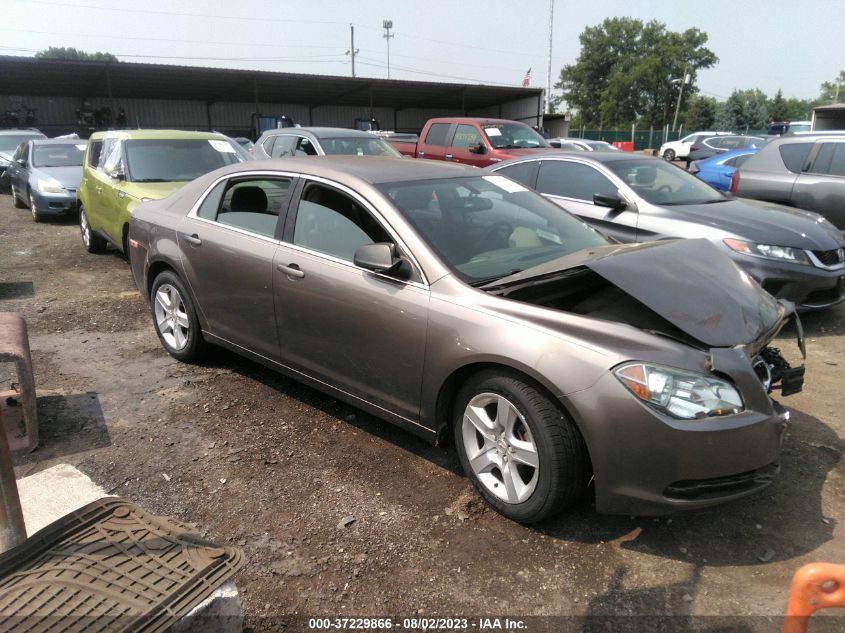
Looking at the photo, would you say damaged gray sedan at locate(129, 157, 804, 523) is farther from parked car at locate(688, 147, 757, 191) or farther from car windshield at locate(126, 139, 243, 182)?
parked car at locate(688, 147, 757, 191)

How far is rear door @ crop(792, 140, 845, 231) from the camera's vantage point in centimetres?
716

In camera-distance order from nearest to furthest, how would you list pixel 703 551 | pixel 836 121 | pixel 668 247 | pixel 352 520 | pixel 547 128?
pixel 703 551 < pixel 352 520 < pixel 668 247 < pixel 836 121 < pixel 547 128

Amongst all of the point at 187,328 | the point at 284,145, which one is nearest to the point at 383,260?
the point at 187,328

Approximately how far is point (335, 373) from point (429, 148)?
9.60 m

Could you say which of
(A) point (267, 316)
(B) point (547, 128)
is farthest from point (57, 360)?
(B) point (547, 128)

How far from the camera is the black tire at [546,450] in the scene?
2.63 metres

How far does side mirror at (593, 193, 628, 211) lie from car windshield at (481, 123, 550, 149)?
5812 millimetres

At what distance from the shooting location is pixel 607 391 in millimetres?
2516

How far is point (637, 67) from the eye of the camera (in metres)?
75.3

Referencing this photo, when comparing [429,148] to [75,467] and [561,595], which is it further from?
[561,595]

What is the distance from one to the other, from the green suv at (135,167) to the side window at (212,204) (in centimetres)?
256

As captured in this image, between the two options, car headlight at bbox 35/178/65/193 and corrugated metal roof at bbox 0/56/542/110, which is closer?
car headlight at bbox 35/178/65/193

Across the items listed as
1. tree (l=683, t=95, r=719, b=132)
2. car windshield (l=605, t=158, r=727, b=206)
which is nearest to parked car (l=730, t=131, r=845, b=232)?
car windshield (l=605, t=158, r=727, b=206)

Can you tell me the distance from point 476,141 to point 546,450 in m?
9.78
